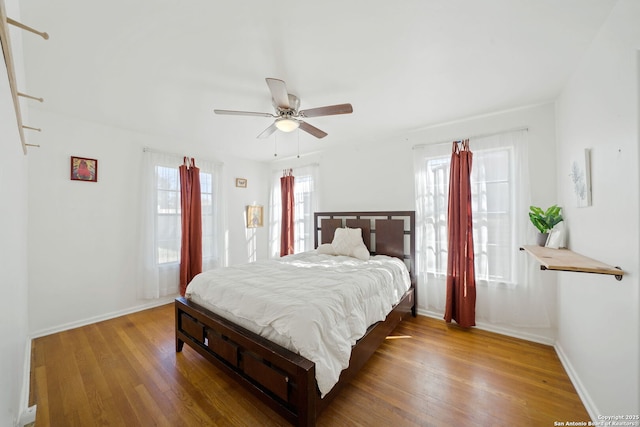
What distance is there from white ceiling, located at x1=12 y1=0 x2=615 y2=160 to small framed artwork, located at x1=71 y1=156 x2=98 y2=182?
0.56 m

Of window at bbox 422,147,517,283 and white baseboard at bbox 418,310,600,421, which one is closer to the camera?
white baseboard at bbox 418,310,600,421

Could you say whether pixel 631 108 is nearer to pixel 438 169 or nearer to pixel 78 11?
pixel 438 169

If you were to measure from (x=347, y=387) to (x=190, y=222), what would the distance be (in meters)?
3.28

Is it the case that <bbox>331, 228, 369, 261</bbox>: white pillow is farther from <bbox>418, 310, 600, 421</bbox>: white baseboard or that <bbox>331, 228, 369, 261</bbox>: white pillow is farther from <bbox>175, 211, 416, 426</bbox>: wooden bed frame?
<bbox>418, 310, 600, 421</bbox>: white baseboard

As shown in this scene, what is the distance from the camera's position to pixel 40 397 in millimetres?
1771

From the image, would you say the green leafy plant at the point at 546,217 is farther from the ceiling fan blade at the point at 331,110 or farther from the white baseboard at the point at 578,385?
the ceiling fan blade at the point at 331,110

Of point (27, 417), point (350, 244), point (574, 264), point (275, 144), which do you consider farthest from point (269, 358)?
point (275, 144)

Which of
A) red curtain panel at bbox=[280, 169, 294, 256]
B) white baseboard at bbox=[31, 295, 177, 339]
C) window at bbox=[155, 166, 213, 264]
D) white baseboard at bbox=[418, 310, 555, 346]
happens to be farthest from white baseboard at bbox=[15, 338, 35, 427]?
white baseboard at bbox=[418, 310, 555, 346]

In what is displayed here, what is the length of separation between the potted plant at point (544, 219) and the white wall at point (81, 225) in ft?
15.9

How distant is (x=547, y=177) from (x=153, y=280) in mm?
5151

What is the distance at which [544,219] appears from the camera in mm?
2312

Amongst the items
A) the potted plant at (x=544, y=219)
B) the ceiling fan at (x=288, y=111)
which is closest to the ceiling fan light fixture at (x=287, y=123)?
the ceiling fan at (x=288, y=111)

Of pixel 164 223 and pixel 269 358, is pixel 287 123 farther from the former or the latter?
pixel 164 223

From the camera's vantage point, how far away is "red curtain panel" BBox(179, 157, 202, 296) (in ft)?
12.2
